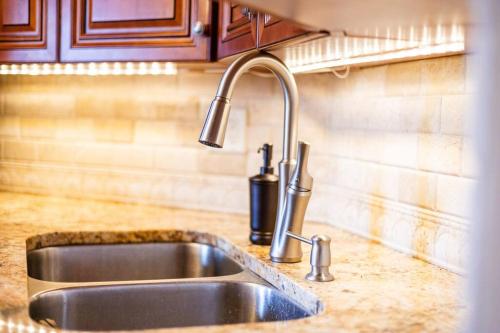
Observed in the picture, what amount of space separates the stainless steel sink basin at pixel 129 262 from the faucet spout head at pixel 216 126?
526 mm

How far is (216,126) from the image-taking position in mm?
1225

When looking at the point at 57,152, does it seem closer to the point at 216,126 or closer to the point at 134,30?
the point at 134,30

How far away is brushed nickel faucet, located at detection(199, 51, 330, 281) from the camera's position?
1292mm

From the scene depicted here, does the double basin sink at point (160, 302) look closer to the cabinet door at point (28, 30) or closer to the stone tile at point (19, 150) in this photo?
the cabinet door at point (28, 30)

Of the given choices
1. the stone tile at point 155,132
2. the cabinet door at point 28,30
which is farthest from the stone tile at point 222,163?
the cabinet door at point 28,30

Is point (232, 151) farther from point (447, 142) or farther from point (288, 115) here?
point (447, 142)

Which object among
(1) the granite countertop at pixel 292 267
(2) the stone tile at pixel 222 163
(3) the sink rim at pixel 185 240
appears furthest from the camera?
(2) the stone tile at pixel 222 163

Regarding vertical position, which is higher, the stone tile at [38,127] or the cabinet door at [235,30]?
the cabinet door at [235,30]

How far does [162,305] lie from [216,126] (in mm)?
425

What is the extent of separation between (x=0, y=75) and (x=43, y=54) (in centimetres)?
61

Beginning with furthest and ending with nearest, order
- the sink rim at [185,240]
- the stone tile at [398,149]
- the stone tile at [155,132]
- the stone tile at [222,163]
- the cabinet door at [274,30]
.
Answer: the stone tile at [155,132] < the stone tile at [222,163] < the stone tile at [398,149] < the sink rim at [185,240] < the cabinet door at [274,30]

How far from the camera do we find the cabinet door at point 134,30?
5.61ft

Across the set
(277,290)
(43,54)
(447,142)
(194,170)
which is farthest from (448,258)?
(43,54)

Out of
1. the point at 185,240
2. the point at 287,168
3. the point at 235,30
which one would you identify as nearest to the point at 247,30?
the point at 235,30
